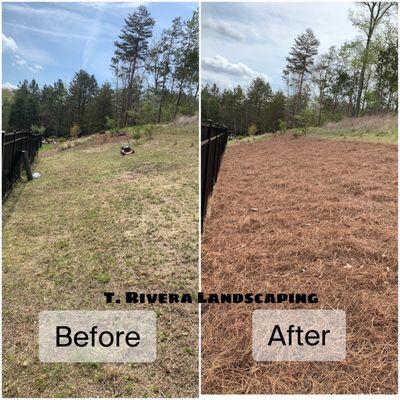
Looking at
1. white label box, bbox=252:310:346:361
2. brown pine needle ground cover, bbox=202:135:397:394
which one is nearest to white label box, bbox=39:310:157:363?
brown pine needle ground cover, bbox=202:135:397:394

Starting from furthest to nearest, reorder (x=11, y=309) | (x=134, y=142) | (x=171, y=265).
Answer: (x=134, y=142), (x=171, y=265), (x=11, y=309)

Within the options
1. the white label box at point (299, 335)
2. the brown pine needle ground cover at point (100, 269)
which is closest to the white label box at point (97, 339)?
the brown pine needle ground cover at point (100, 269)

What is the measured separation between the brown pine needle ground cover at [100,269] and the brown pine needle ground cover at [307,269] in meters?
0.17

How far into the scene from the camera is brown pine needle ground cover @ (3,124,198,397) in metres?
1.46

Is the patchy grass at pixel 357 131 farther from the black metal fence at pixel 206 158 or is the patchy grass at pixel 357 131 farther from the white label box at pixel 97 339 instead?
the white label box at pixel 97 339

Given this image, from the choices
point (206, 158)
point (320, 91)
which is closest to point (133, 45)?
point (206, 158)

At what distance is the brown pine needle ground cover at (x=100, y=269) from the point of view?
1464mm

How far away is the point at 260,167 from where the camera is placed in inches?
247

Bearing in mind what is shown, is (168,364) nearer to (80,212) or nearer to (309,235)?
(309,235)

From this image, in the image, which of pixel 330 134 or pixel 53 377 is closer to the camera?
pixel 53 377

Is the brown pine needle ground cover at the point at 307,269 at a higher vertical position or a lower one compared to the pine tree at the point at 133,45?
lower

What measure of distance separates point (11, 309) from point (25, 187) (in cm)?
474

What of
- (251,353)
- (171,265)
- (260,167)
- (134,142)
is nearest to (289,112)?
(260,167)

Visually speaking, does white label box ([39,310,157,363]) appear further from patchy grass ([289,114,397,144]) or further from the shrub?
the shrub
